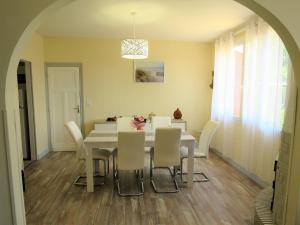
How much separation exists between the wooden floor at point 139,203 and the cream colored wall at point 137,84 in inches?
74.4

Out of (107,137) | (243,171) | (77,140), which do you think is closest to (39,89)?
(77,140)

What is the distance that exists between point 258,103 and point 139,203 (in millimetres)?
2241

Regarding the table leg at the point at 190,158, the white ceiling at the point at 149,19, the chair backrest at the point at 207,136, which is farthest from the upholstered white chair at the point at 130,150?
the white ceiling at the point at 149,19

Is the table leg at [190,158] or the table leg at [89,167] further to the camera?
the table leg at [190,158]

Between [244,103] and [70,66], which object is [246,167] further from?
[70,66]

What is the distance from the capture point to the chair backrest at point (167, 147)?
10.0 feet

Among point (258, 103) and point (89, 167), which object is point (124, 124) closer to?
point (89, 167)

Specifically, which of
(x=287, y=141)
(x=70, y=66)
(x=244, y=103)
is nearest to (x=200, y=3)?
(x=244, y=103)

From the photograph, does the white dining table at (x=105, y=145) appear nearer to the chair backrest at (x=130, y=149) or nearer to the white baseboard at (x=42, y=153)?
the chair backrest at (x=130, y=149)

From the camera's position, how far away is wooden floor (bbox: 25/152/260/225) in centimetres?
251

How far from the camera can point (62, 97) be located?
5.09 metres

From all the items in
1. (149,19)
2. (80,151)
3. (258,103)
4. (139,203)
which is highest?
(149,19)

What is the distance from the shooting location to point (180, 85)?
5355 mm

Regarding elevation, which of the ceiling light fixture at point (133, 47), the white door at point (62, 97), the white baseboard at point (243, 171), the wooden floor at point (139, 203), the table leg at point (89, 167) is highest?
the ceiling light fixture at point (133, 47)
